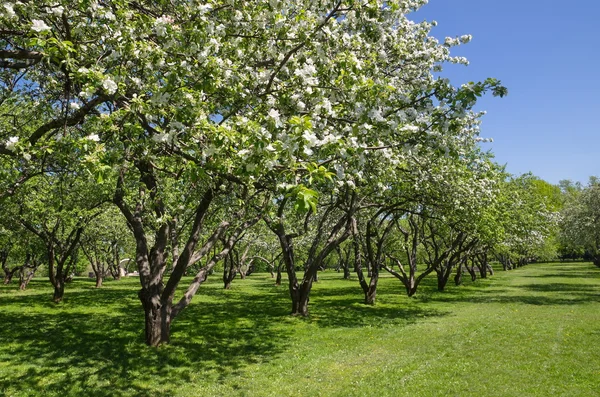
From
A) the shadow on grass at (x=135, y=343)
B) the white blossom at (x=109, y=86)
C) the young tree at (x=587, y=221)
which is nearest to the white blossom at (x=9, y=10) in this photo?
the white blossom at (x=109, y=86)

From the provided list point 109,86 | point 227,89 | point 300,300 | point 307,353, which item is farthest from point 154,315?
point 109,86

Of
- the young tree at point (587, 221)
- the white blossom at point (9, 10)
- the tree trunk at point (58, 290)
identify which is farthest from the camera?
the young tree at point (587, 221)

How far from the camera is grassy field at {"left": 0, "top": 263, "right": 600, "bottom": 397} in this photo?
1038cm

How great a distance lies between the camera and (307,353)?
547 inches

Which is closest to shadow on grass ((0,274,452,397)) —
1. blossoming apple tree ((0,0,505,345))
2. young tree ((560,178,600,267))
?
blossoming apple tree ((0,0,505,345))

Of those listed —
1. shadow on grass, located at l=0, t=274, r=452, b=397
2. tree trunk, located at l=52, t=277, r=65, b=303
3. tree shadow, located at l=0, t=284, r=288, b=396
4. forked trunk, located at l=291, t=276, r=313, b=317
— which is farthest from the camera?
tree trunk, located at l=52, t=277, r=65, b=303

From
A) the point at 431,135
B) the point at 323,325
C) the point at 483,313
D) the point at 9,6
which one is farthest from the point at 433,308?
the point at 9,6

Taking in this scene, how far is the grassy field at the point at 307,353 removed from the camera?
10375 mm

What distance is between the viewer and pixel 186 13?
833 cm

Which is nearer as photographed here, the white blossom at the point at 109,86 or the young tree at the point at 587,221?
the white blossom at the point at 109,86

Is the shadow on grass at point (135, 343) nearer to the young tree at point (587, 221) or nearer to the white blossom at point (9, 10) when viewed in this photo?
the white blossom at point (9, 10)

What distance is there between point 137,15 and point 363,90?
13.8 feet

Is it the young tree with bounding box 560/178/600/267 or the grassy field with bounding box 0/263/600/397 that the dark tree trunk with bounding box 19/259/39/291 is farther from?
the young tree with bounding box 560/178/600/267

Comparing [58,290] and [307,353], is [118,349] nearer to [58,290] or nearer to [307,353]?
[307,353]
